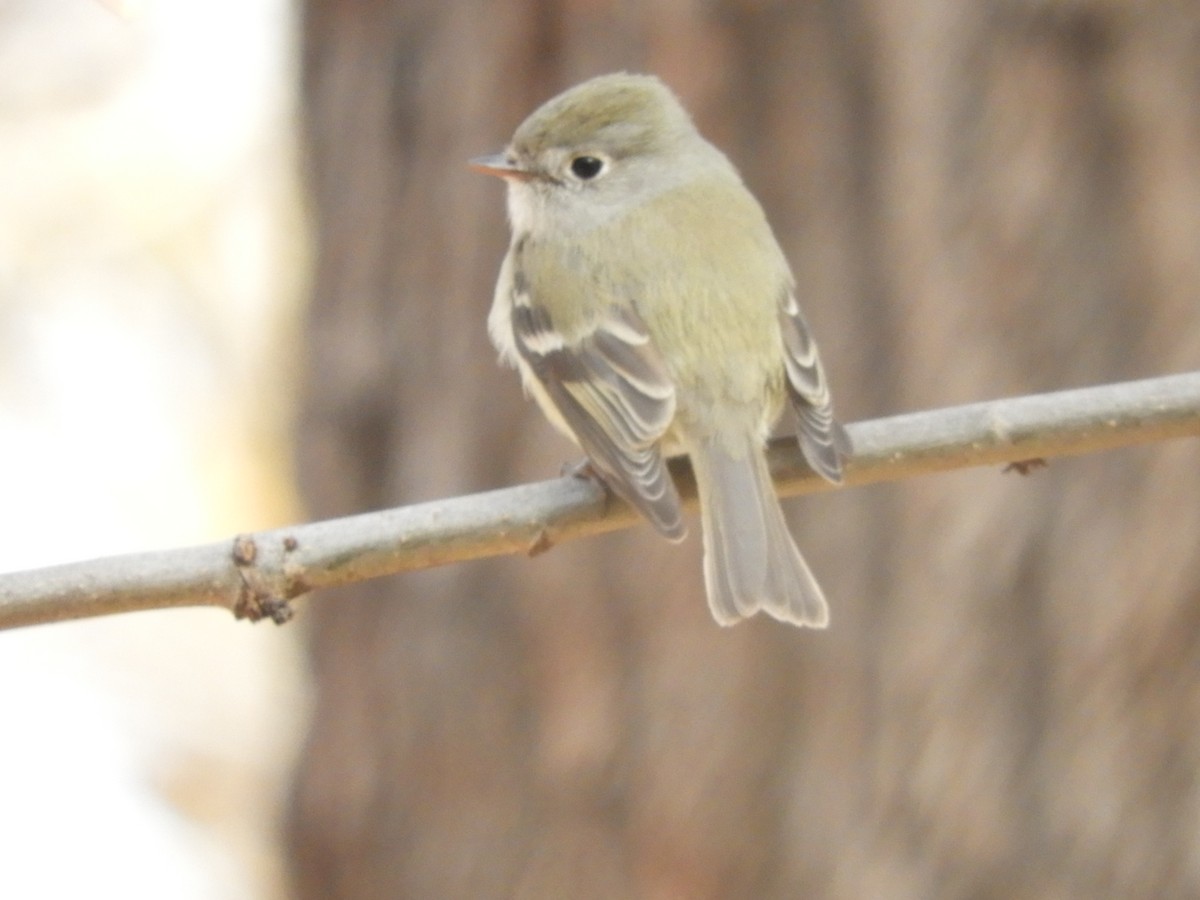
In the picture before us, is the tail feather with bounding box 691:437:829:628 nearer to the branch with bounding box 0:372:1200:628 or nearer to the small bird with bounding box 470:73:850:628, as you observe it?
the small bird with bounding box 470:73:850:628

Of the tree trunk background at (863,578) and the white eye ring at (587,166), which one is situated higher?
the white eye ring at (587,166)

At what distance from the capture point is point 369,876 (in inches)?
190

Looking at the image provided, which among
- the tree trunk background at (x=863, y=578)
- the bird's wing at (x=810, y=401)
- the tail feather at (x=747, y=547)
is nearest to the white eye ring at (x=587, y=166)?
the bird's wing at (x=810, y=401)

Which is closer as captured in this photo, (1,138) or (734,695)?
(734,695)

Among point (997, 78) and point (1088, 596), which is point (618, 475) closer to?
point (1088, 596)

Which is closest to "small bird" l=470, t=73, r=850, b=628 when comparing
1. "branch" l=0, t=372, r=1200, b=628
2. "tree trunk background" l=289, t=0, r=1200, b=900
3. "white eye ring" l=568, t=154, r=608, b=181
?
"white eye ring" l=568, t=154, r=608, b=181

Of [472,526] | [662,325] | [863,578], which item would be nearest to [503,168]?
[662,325]

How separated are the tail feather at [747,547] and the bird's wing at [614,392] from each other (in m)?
0.10

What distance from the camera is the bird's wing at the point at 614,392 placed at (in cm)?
317

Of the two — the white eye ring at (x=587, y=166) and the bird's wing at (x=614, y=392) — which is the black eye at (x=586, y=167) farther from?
the bird's wing at (x=614, y=392)

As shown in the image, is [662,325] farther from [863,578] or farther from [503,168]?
[863,578]

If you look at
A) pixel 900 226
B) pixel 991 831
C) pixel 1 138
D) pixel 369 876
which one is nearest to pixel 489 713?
pixel 369 876

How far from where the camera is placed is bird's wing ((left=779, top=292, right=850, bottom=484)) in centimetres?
299

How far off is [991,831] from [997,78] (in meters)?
1.92
